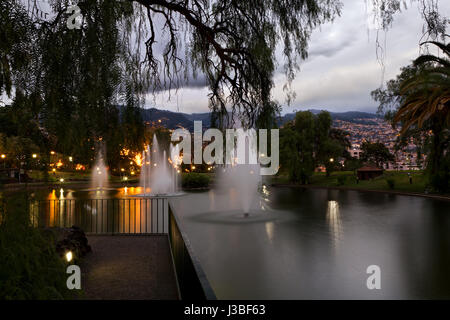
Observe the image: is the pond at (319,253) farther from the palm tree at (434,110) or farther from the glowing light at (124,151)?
the palm tree at (434,110)

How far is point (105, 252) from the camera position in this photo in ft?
24.4

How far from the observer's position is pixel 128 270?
6047 millimetres

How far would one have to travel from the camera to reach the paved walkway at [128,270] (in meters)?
4.94

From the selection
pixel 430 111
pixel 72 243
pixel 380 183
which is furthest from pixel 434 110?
pixel 72 243

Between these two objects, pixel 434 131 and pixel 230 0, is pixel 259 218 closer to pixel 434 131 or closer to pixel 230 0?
pixel 230 0

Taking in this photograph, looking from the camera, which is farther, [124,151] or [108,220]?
[108,220]

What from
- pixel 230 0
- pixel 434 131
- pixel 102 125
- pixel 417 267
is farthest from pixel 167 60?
pixel 434 131

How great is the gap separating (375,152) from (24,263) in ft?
253

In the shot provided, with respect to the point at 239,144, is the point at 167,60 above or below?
above

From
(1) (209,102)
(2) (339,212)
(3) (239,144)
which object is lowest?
(2) (339,212)

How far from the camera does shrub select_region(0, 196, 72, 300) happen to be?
9.81ft

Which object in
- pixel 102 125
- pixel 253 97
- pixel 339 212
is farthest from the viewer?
pixel 339 212

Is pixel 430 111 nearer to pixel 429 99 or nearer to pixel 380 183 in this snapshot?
pixel 429 99

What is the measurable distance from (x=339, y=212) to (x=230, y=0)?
15368mm
